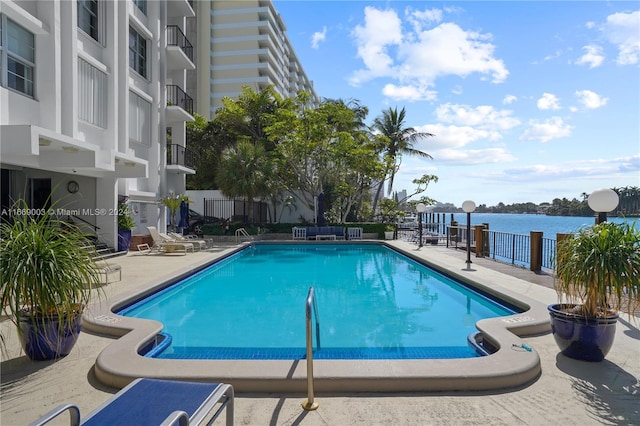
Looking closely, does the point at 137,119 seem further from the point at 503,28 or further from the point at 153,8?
the point at 503,28

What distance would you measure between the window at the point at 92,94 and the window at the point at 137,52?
3.09 m

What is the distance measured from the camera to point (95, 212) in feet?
44.3

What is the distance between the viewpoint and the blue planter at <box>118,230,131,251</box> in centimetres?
1408

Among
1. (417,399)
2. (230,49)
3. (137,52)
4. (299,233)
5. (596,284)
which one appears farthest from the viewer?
(230,49)

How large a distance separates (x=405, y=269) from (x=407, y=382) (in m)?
9.00

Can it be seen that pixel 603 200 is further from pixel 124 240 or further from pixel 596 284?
pixel 124 240

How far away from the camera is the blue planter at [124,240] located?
14082mm

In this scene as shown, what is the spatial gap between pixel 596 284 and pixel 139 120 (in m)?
17.4

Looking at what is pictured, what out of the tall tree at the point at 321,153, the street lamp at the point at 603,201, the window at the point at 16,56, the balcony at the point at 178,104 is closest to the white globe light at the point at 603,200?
the street lamp at the point at 603,201

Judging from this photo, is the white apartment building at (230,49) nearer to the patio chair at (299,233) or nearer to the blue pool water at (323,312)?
the patio chair at (299,233)

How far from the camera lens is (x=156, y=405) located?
2.39 metres

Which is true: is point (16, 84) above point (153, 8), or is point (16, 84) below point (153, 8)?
below

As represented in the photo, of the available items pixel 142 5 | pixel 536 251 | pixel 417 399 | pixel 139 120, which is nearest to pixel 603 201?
pixel 417 399

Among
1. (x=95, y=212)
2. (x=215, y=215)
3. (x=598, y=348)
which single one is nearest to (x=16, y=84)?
(x=95, y=212)
